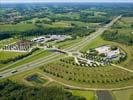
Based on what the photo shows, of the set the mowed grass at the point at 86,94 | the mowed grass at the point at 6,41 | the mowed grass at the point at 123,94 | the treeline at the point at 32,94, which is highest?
the treeline at the point at 32,94

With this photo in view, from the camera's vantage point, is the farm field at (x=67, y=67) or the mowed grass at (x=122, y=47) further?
the mowed grass at (x=122, y=47)

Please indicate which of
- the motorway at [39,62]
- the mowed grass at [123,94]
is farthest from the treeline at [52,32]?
the mowed grass at [123,94]

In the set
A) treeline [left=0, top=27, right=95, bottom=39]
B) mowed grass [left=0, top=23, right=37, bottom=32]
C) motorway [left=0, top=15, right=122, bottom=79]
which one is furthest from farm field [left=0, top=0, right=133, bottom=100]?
mowed grass [left=0, top=23, right=37, bottom=32]

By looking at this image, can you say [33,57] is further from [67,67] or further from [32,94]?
[32,94]

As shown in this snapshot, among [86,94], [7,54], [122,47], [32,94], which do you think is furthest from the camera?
[122,47]

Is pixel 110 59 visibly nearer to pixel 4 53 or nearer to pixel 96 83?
pixel 96 83

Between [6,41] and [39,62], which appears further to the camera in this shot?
[6,41]

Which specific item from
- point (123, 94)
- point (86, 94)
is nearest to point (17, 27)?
point (86, 94)

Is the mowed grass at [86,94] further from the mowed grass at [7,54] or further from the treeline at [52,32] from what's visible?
the treeline at [52,32]

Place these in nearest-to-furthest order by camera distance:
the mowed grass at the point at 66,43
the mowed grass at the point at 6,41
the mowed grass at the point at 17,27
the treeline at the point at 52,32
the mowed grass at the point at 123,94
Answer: the mowed grass at the point at 123,94 → the mowed grass at the point at 66,43 → the mowed grass at the point at 6,41 → the treeline at the point at 52,32 → the mowed grass at the point at 17,27

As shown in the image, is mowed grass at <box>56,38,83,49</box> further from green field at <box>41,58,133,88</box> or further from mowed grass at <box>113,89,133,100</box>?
mowed grass at <box>113,89,133,100</box>
